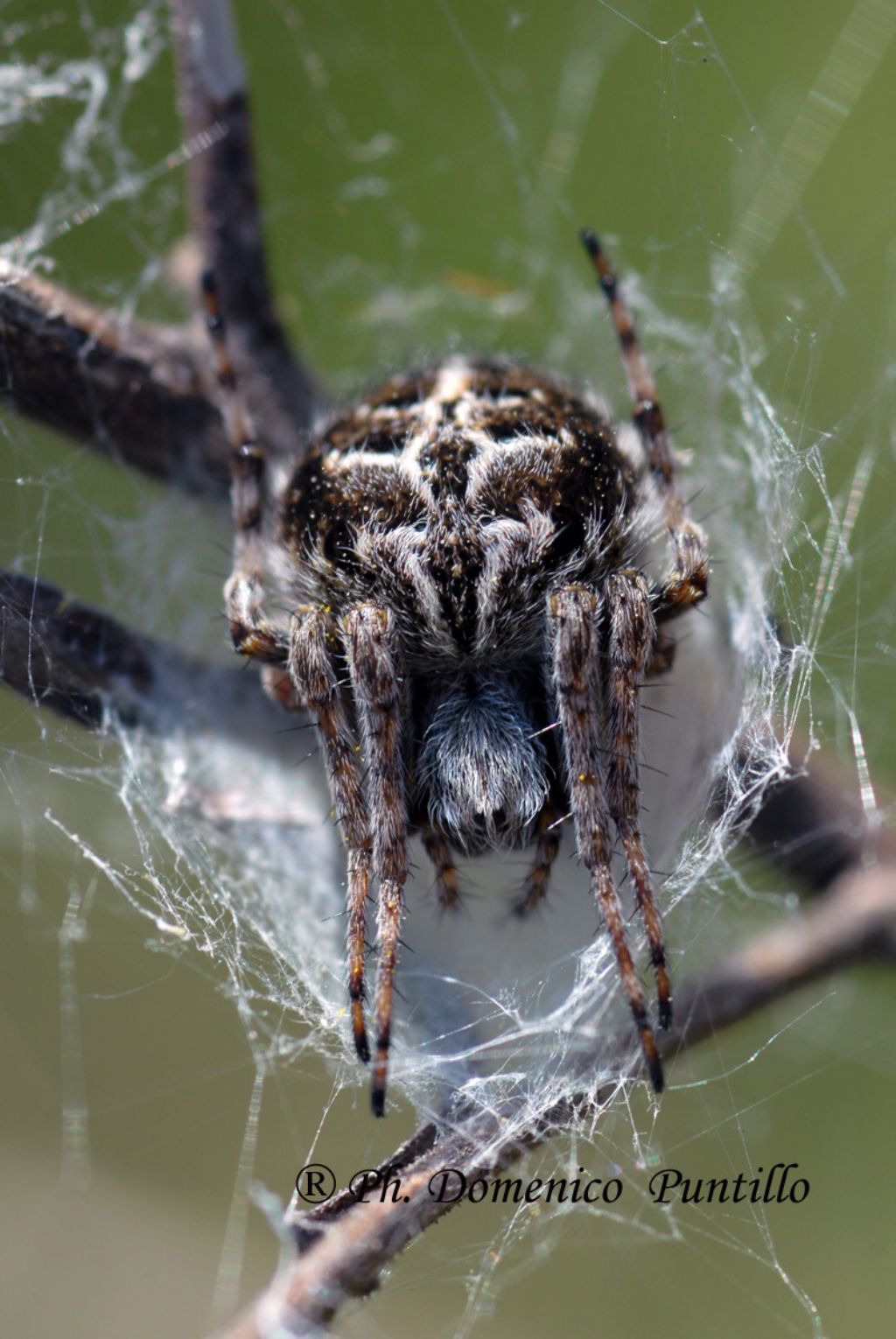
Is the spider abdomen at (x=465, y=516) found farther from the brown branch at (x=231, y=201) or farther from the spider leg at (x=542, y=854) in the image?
the brown branch at (x=231, y=201)

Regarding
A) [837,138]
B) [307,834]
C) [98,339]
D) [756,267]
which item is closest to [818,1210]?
[307,834]

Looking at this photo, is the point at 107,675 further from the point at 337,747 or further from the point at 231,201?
the point at 231,201

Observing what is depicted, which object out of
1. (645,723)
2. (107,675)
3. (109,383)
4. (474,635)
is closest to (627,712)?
(474,635)

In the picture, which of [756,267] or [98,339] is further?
[756,267]

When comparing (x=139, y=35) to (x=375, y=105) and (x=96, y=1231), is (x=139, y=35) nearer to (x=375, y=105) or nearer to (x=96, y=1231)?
(x=375, y=105)

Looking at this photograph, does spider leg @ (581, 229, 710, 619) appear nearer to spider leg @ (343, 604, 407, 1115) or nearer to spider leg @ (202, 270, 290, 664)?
spider leg @ (343, 604, 407, 1115)

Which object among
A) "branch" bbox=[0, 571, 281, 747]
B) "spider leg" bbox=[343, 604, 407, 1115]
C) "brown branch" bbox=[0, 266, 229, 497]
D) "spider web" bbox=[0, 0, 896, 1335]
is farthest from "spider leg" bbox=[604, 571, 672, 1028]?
"brown branch" bbox=[0, 266, 229, 497]

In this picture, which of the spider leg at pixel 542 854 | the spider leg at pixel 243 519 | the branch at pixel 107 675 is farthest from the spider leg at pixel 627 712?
the branch at pixel 107 675
